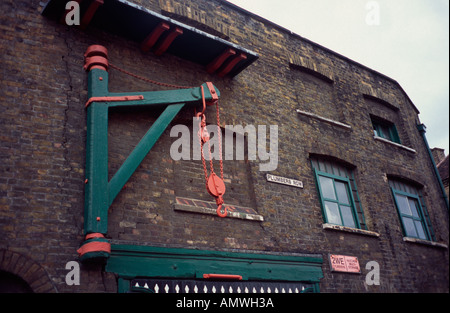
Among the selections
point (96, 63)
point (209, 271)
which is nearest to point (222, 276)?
point (209, 271)

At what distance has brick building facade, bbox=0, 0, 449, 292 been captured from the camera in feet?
18.5

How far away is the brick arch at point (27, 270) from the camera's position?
16.5 ft

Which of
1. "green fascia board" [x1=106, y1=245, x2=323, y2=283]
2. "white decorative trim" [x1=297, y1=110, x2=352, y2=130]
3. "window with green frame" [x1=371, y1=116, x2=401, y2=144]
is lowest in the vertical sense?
"green fascia board" [x1=106, y1=245, x2=323, y2=283]

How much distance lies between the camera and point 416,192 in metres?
11.8

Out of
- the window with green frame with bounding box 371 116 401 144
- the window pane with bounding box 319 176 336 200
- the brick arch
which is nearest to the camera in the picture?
the brick arch

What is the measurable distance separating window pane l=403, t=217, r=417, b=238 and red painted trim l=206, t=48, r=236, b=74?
6.41 metres

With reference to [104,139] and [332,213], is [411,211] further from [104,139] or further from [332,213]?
[104,139]

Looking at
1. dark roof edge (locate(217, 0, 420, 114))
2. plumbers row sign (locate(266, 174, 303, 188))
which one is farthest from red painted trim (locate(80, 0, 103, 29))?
plumbers row sign (locate(266, 174, 303, 188))

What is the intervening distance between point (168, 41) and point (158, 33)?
0.26 m

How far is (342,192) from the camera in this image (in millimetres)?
9703

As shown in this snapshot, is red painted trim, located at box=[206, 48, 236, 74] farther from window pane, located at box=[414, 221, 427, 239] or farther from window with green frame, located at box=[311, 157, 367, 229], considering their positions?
window pane, located at box=[414, 221, 427, 239]

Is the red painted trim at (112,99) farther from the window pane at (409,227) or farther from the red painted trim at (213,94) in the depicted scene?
the window pane at (409,227)

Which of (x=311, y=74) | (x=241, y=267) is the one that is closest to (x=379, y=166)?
(x=311, y=74)
